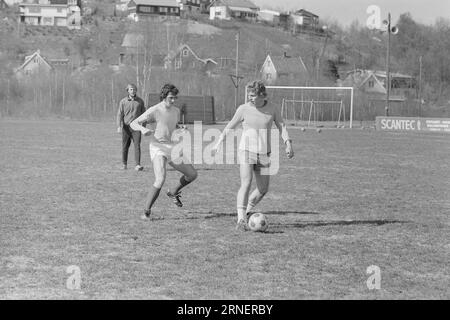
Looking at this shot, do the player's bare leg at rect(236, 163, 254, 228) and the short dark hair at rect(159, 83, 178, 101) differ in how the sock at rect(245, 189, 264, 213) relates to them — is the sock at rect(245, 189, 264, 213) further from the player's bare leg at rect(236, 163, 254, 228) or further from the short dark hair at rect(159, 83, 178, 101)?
the short dark hair at rect(159, 83, 178, 101)

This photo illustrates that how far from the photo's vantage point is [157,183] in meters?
10.4

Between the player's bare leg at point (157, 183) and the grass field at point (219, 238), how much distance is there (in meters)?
0.20

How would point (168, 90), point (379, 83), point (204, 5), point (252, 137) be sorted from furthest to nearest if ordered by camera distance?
point (204, 5) → point (379, 83) → point (168, 90) → point (252, 137)

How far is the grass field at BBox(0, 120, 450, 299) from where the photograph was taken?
22.0 feet

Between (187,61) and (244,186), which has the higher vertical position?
(187,61)

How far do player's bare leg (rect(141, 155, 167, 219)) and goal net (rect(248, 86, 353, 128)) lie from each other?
40252 mm

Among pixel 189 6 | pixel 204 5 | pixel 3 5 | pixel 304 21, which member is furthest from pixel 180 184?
pixel 204 5

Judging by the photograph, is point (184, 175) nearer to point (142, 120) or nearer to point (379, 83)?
point (142, 120)

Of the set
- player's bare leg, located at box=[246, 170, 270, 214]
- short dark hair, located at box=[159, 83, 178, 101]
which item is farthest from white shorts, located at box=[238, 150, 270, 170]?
short dark hair, located at box=[159, 83, 178, 101]

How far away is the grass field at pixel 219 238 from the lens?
672 centimetres

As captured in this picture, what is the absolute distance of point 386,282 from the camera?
696 centimetres

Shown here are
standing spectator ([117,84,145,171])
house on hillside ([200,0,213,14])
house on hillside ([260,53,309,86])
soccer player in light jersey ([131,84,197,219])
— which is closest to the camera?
soccer player in light jersey ([131,84,197,219])

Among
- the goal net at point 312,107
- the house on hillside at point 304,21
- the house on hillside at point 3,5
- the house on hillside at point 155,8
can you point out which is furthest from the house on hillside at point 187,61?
the house on hillside at point 3,5

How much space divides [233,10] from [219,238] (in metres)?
160
